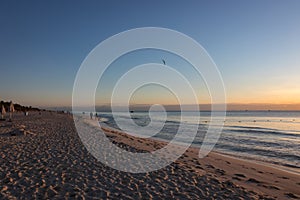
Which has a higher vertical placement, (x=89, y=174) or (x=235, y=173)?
(x=89, y=174)

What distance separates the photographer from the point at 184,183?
7.54 m

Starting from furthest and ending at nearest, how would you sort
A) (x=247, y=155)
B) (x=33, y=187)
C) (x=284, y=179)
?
(x=247, y=155) < (x=284, y=179) < (x=33, y=187)

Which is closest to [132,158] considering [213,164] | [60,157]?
[60,157]

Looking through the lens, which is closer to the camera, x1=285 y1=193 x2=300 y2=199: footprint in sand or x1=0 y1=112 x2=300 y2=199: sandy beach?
x1=0 y1=112 x2=300 y2=199: sandy beach

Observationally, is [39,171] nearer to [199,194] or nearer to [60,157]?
[60,157]

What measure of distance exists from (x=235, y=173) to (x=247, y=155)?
6262 millimetres

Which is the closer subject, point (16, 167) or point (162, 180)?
point (162, 180)

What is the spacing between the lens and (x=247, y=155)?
15.6m

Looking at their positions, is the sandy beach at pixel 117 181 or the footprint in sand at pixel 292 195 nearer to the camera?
the sandy beach at pixel 117 181

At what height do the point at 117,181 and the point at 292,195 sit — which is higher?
the point at 117,181

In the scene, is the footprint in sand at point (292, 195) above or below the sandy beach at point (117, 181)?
below

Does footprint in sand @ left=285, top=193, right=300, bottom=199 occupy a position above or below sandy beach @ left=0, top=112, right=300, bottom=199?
below

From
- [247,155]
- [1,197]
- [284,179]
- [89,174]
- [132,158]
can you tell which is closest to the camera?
[1,197]

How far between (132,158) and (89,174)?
11.1 ft
